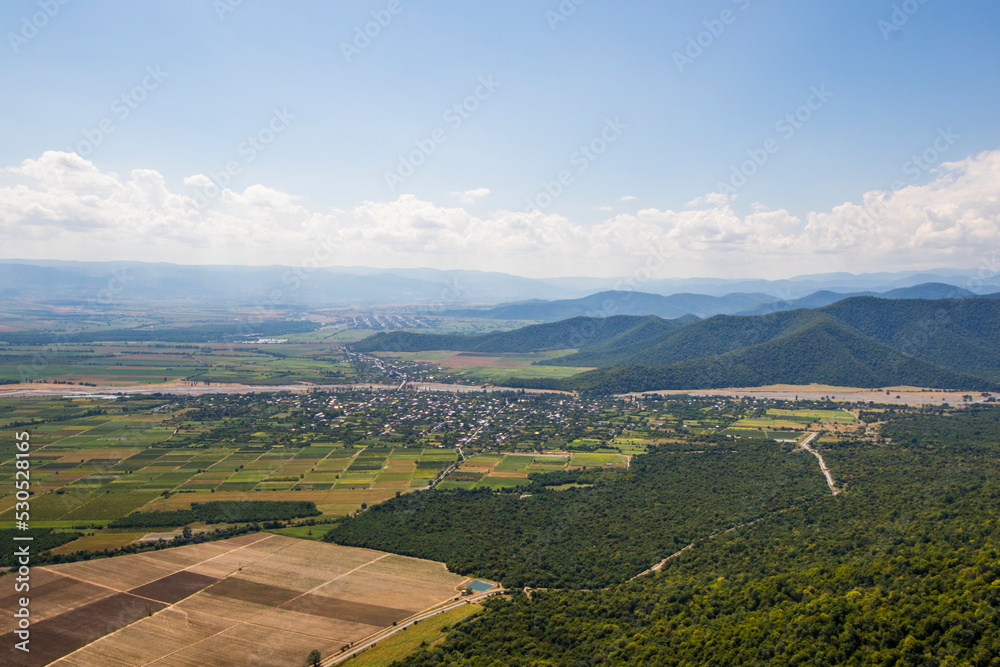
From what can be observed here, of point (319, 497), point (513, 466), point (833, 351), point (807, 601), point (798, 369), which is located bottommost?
point (319, 497)

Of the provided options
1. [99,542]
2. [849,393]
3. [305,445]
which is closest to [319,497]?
[99,542]

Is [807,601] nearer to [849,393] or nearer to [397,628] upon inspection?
[397,628]

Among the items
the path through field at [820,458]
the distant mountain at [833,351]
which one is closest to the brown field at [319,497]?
the path through field at [820,458]

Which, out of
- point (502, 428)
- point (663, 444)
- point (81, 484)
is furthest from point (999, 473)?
point (81, 484)

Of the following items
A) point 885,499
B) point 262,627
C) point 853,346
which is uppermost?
point 853,346

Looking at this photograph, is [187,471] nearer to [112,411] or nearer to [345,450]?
[345,450]

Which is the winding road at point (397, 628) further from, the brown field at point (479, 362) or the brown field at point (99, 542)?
the brown field at point (479, 362)
